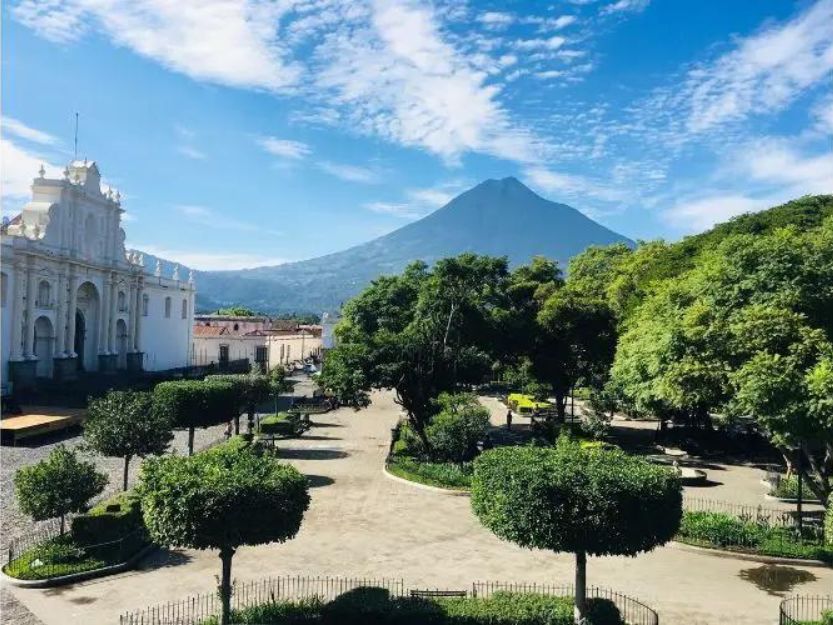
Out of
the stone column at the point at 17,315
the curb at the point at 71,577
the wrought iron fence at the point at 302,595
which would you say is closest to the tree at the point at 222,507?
the wrought iron fence at the point at 302,595

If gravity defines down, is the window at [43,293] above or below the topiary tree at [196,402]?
above

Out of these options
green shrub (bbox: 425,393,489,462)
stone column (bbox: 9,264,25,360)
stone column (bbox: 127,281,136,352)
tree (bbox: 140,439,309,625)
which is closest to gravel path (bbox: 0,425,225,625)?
tree (bbox: 140,439,309,625)

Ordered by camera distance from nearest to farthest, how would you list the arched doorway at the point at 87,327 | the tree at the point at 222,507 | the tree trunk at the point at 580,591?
the tree at the point at 222,507, the tree trunk at the point at 580,591, the arched doorway at the point at 87,327

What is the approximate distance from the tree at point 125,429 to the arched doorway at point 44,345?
84.6 ft

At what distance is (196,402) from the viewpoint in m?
29.1

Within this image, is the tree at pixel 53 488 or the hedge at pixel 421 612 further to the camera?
the tree at pixel 53 488

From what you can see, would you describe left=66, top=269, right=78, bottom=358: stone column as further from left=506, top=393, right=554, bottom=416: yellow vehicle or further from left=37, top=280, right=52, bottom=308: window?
left=506, top=393, right=554, bottom=416: yellow vehicle

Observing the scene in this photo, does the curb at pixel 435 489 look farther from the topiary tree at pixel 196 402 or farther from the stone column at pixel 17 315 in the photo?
the stone column at pixel 17 315

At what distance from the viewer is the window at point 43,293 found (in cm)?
4491

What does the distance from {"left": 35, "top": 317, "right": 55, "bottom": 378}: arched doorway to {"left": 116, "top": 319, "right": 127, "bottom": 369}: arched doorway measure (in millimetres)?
9640

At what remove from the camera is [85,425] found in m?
23.2

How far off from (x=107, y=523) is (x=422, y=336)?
18031 mm

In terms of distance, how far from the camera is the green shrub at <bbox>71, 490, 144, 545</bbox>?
17.8m

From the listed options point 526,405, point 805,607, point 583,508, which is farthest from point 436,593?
point 526,405
